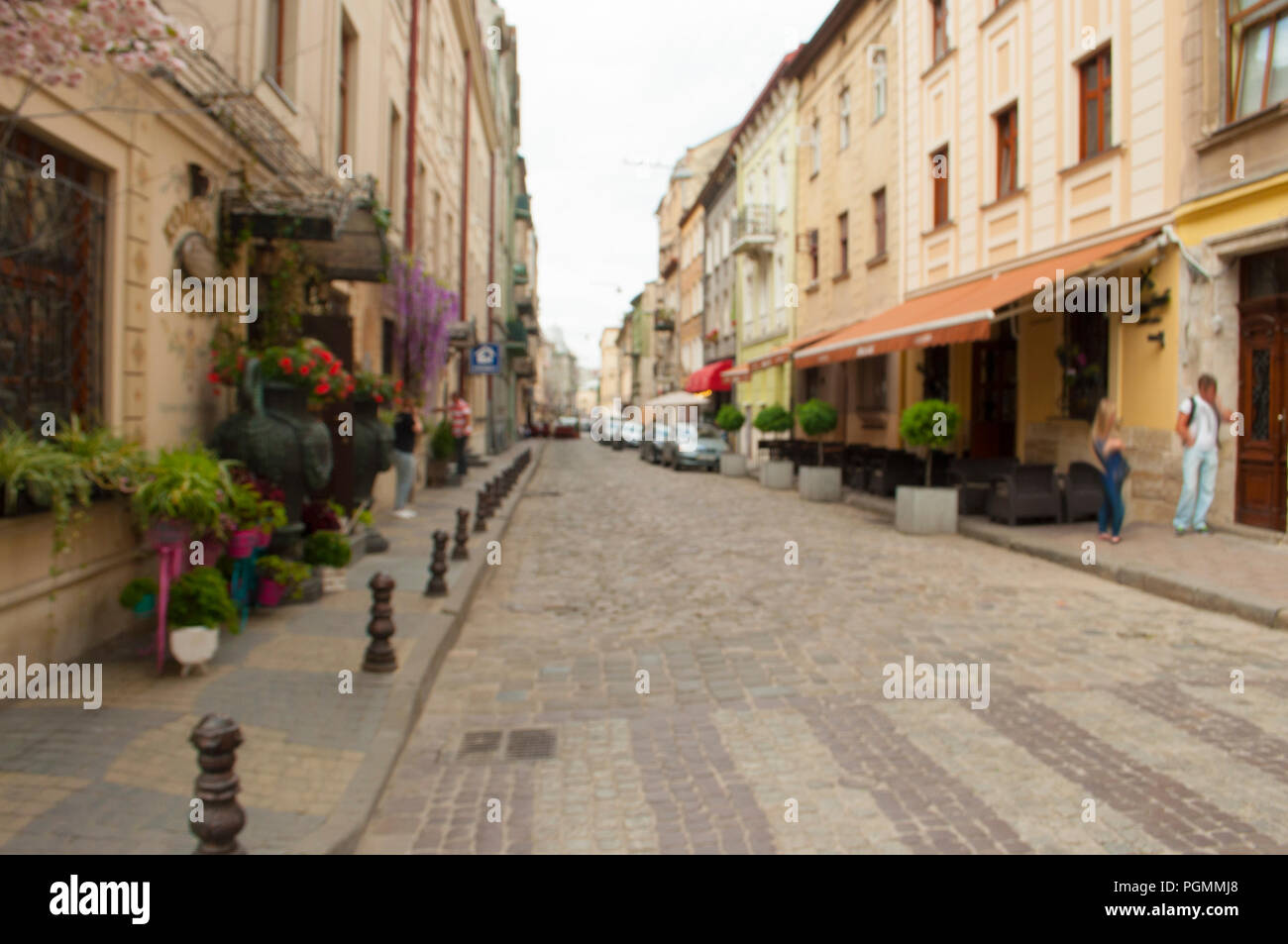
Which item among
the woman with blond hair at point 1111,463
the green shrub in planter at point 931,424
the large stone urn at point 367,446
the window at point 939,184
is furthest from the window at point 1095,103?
the large stone urn at point 367,446

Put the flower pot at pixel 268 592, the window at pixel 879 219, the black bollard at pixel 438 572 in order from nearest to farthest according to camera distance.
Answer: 1. the flower pot at pixel 268 592
2. the black bollard at pixel 438 572
3. the window at pixel 879 219

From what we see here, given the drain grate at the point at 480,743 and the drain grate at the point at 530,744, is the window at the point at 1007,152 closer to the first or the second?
the drain grate at the point at 530,744

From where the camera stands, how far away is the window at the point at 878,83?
21.6m

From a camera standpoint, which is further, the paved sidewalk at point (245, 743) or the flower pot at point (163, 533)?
the flower pot at point (163, 533)

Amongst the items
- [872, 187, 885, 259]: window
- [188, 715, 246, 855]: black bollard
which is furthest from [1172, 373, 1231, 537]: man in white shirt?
[872, 187, 885, 259]: window

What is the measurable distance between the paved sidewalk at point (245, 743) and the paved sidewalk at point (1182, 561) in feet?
20.7

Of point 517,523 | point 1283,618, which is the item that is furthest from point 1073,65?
point 517,523

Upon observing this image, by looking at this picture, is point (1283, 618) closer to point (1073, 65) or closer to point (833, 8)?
point (1073, 65)

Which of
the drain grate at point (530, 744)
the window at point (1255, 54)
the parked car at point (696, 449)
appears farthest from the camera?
the parked car at point (696, 449)

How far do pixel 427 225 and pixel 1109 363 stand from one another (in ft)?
42.5

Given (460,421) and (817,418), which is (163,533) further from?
(817,418)

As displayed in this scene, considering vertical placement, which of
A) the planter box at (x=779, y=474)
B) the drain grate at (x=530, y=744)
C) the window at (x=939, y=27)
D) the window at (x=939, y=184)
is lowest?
the drain grate at (x=530, y=744)

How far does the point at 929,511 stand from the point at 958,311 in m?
2.99

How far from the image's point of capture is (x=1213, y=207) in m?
10.9
